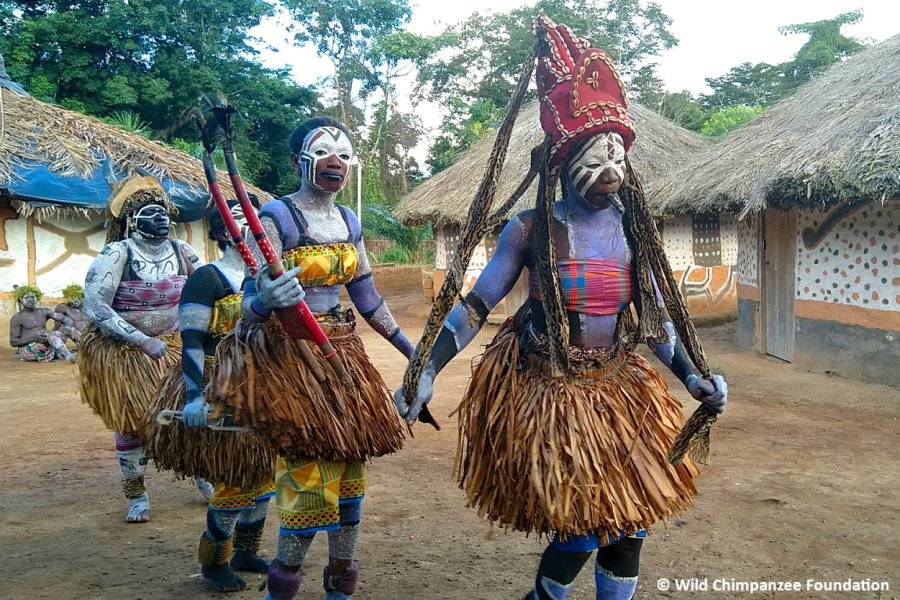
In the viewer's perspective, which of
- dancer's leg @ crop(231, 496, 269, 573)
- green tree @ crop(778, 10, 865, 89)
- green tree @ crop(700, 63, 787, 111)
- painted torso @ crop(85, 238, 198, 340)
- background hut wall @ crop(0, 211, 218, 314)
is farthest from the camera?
green tree @ crop(700, 63, 787, 111)

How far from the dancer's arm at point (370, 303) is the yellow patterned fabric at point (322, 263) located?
15 centimetres

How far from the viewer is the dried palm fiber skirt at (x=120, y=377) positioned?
13.3 ft

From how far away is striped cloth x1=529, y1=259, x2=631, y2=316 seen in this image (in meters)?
2.49

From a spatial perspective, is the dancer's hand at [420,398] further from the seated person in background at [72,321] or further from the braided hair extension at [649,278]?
the seated person in background at [72,321]

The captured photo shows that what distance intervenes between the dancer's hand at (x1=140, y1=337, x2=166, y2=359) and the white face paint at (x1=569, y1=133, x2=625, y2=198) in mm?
2577

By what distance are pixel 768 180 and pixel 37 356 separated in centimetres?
958

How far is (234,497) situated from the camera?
3271 millimetres

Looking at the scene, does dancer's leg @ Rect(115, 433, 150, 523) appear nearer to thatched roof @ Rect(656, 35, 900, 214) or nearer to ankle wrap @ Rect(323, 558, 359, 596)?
ankle wrap @ Rect(323, 558, 359, 596)

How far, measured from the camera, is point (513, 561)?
11.4 ft

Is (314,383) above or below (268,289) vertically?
below

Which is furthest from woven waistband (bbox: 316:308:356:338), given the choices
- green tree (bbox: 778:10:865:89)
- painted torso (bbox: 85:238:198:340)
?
green tree (bbox: 778:10:865:89)

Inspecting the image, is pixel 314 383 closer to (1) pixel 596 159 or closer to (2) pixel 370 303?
(2) pixel 370 303

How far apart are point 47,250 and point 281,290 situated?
1304 centimetres

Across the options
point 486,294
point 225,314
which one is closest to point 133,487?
point 225,314
